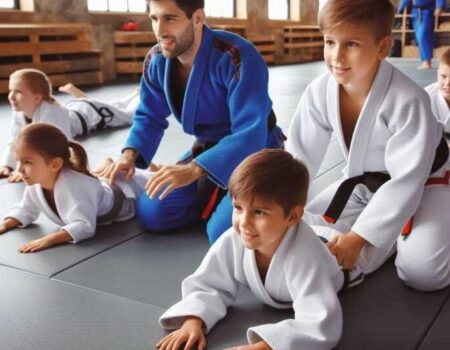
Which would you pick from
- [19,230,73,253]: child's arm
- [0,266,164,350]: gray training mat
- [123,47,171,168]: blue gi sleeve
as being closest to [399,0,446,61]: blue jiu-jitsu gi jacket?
[123,47,171,168]: blue gi sleeve

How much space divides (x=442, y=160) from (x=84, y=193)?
4.44 feet

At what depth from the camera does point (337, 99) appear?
1.79m

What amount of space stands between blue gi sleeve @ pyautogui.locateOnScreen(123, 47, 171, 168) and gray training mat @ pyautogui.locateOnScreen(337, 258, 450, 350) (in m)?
1.12

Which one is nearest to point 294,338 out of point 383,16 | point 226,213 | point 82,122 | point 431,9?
point 226,213

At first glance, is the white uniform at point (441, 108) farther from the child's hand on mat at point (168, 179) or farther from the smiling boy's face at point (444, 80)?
the child's hand on mat at point (168, 179)

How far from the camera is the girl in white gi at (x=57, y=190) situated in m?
2.12

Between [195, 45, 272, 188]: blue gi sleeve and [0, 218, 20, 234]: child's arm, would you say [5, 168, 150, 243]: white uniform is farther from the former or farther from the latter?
[195, 45, 272, 188]: blue gi sleeve

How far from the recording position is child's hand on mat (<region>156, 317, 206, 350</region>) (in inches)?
53.7

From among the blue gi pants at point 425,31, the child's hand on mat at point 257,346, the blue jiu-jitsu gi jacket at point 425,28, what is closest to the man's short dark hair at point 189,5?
the child's hand on mat at point 257,346

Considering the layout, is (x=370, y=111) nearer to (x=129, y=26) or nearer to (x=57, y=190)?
(x=57, y=190)

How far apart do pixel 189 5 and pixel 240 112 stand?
445mm

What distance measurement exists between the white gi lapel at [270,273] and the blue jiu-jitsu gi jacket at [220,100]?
56 centimetres

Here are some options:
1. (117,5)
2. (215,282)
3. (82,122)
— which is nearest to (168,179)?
(215,282)

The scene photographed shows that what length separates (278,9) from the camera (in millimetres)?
14375
